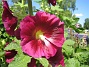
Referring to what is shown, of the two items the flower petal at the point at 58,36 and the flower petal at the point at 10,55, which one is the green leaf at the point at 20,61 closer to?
the flower petal at the point at 10,55

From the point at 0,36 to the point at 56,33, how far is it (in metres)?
1.80

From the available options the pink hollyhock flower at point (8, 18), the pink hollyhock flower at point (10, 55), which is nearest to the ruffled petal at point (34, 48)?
the pink hollyhock flower at point (8, 18)

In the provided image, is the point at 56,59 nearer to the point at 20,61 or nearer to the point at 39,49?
the point at 39,49

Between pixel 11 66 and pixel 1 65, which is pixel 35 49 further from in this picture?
pixel 1 65

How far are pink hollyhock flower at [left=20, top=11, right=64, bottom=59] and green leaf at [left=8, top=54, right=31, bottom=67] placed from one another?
16cm

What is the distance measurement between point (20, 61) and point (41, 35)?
233 millimetres

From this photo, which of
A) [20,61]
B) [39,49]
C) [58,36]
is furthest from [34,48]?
[20,61]

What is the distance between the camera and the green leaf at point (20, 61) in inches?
60.3

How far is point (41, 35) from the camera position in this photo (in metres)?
1.43

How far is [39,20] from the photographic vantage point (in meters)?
1.36

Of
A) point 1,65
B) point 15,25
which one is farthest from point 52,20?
point 1,65

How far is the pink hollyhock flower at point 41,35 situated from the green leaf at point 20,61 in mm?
162

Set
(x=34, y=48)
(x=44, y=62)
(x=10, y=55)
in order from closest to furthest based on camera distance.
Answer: (x=34, y=48), (x=44, y=62), (x=10, y=55)

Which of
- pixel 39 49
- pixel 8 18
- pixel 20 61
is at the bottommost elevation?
pixel 20 61
